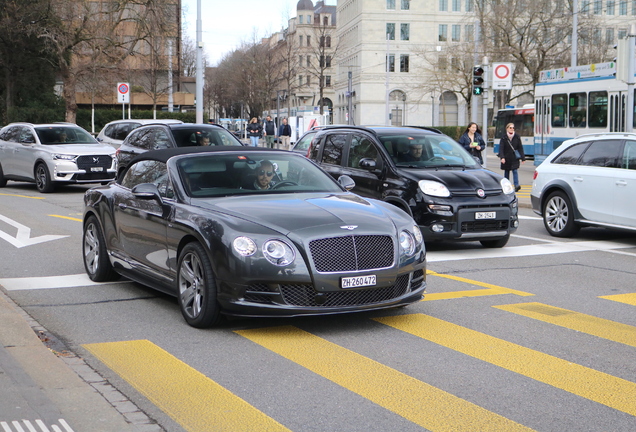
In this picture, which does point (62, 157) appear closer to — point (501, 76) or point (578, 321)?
point (501, 76)

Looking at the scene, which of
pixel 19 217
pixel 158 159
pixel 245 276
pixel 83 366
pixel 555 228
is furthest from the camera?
pixel 19 217

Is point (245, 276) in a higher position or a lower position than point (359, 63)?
lower

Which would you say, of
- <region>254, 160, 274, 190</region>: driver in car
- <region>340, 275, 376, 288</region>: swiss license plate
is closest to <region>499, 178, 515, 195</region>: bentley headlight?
<region>254, 160, 274, 190</region>: driver in car

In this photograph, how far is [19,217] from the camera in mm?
16547

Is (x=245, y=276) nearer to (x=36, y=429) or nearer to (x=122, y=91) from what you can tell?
(x=36, y=429)

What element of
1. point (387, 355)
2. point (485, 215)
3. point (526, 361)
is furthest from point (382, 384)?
point (485, 215)

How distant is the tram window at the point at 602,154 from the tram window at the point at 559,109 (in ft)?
63.1

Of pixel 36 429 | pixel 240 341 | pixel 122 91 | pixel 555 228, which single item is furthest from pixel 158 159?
pixel 122 91

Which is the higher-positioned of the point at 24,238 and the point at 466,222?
the point at 466,222

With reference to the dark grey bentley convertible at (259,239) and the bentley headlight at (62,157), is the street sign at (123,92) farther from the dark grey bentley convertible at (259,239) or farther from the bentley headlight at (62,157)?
the dark grey bentley convertible at (259,239)

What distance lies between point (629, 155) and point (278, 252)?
7743mm

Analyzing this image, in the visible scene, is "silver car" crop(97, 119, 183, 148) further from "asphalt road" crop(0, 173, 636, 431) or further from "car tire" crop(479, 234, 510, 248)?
"asphalt road" crop(0, 173, 636, 431)

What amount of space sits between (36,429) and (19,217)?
12.7 m

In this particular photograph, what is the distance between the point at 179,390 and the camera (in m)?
5.48
